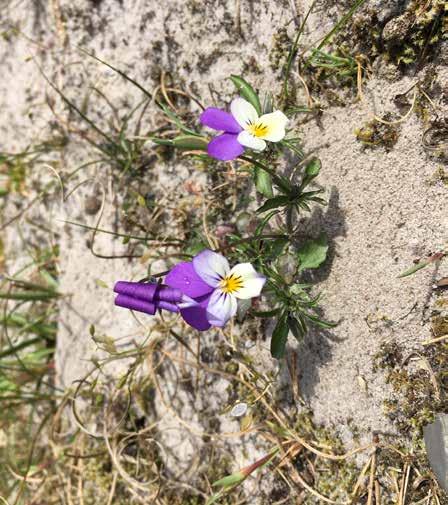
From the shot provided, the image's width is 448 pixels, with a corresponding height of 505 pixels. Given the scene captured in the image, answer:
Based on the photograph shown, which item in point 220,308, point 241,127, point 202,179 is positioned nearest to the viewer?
point 220,308

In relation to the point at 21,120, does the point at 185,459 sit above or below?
below

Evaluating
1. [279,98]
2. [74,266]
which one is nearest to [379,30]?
[279,98]

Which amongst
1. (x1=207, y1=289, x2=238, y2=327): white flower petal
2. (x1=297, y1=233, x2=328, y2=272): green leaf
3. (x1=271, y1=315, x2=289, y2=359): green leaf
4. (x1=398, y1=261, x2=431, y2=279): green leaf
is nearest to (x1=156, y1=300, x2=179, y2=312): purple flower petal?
(x1=207, y1=289, x2=238, y2=327): white flower petal

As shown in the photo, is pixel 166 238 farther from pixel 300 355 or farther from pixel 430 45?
pixel 430 45

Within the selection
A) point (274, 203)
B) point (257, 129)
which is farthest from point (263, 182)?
point (257, 129)

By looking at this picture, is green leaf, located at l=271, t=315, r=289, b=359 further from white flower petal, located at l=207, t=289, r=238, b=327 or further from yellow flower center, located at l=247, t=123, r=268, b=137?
yellow flower center, located at l=247, t=123, r=268, b=137

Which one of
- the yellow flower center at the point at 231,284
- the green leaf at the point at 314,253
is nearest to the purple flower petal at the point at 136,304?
the yellow flower center at the point at 231,284

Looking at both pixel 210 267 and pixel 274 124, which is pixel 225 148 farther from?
pixel 210 267
